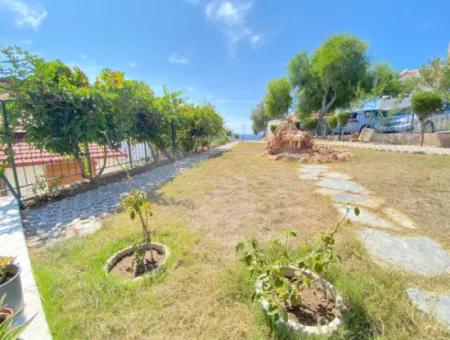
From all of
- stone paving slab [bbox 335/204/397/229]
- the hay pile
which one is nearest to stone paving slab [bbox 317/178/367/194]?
stone paving slab [bbox 335/204/397/229]

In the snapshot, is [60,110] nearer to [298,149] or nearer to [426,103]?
[298,149]

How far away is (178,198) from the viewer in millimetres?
3512

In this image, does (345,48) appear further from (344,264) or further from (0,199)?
(0,199)

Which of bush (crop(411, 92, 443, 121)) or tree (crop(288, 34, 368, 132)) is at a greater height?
tree (crop(288, 34, 368, 132))

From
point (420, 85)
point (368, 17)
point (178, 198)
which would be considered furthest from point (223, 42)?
point (178, 198)

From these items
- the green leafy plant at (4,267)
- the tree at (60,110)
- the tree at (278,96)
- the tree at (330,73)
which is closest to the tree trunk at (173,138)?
the tree at (60,110)

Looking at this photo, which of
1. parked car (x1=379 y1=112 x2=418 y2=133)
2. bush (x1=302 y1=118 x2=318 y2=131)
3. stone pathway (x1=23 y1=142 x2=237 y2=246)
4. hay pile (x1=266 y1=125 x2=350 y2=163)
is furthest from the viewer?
bush (x1=302 y1=118 x2=318 y2=131)

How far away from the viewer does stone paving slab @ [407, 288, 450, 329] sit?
3.85 ft

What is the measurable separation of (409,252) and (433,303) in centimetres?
63

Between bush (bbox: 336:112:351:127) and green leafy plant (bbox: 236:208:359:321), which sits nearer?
green leafy plant (bbox: 236:208:359:321)

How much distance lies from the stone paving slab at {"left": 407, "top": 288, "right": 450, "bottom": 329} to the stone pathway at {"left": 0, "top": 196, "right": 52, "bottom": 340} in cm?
212

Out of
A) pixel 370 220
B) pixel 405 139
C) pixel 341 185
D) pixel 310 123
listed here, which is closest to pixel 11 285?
pixel 370 220

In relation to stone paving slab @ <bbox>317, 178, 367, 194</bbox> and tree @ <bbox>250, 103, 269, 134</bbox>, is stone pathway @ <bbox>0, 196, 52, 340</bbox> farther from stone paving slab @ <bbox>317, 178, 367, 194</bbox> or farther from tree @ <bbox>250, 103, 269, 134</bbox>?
tree @ <bbox>250, 103, 269, 134</bbox>

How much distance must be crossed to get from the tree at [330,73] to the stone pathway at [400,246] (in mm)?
15170
